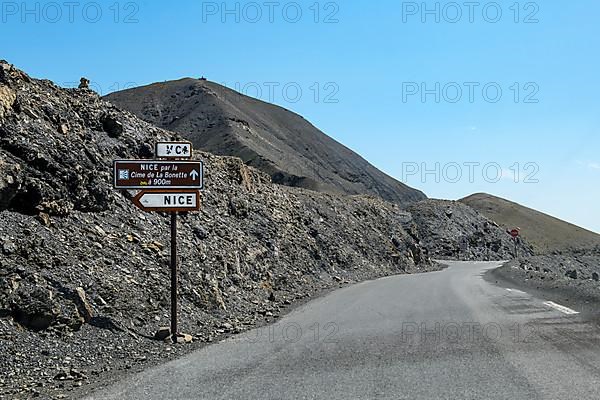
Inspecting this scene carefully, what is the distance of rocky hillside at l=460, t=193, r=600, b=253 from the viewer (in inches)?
6122

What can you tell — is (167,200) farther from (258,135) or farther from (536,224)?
(536,224)

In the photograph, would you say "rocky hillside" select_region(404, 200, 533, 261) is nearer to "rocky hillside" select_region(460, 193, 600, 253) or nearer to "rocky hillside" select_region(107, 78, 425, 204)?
"rocky hillside" select_region(107, 78, 425, 204)

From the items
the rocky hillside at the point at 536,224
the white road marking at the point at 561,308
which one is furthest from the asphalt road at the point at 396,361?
the rocky hillside at the point at 536,224

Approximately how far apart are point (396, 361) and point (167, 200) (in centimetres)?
568

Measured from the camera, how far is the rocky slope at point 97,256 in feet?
32.5

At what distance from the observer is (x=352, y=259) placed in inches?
1533

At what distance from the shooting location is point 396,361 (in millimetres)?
9484

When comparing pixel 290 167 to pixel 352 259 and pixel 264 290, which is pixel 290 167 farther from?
pixel 264 290

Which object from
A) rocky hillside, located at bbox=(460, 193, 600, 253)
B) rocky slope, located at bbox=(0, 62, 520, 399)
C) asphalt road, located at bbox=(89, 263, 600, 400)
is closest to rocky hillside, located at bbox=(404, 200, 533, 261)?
rocky slope, located at bbox=(0, 62, 520, 399)

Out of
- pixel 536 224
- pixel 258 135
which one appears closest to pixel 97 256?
pixel 258 135

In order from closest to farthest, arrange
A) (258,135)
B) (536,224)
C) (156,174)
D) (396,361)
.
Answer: (396,361), (156,174), (258,135), (536,224)

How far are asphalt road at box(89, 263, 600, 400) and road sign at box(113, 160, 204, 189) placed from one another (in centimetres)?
336

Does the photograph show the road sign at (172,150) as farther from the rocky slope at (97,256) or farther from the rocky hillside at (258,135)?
the rocky hillside at (258,135)

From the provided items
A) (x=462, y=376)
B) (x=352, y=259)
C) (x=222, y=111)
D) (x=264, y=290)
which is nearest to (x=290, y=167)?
(x=222, y=111)
